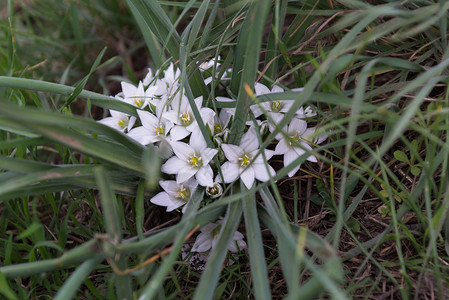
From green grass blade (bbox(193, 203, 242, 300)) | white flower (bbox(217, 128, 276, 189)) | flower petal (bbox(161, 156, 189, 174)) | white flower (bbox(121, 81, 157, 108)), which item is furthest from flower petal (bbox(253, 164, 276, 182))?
white flower (bbox(121, 81, 157, 108))

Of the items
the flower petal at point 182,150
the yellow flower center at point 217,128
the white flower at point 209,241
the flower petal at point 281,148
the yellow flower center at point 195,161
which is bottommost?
the white flower at point 209,241

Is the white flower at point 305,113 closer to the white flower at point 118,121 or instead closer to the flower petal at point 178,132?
the flower petal at point 178,132

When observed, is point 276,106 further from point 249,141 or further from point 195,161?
point 195,161

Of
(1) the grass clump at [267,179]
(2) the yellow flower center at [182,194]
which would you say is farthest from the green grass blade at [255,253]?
(2) the yellow flower center at [182,194]

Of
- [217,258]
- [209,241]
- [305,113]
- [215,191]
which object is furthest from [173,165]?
[305,113]

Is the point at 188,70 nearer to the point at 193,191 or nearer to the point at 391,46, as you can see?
the point at 193,191

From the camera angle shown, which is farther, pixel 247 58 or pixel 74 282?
pixel 247 58
